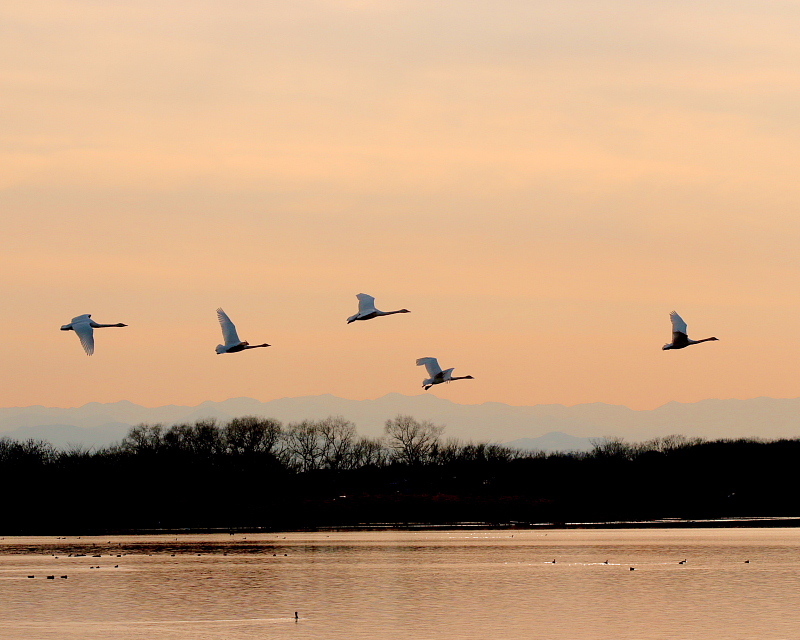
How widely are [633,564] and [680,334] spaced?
14876 millimetres

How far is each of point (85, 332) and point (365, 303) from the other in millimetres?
9817

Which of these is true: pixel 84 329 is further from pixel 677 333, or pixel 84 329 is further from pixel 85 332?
pixel 677 333

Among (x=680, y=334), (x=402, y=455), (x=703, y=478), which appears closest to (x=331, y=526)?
(x=703, y=478)

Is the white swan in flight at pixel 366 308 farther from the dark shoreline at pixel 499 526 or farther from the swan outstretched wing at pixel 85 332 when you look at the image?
the dark shoreline at pixel 499 526

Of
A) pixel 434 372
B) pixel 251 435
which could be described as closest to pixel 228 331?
pixel 434 372

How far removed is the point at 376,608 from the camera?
1623 inches

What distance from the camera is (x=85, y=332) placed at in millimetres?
36656

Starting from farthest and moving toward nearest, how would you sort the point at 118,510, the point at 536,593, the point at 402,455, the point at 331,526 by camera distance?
the point at 402,455 → the point at 118,510 → the point at 331,526 → the point at 536,593

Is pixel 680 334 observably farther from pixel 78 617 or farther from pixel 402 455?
pixel 402 455

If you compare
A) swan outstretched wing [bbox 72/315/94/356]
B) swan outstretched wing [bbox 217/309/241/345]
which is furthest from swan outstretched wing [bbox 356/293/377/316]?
swan outstretched wing [bbox 72/315/94/356]

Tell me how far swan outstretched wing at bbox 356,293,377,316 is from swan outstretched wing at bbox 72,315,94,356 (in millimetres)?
9033

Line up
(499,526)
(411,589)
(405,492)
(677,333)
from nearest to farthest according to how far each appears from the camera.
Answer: (677,333)
(411,589)
(499,526)
(405,492)

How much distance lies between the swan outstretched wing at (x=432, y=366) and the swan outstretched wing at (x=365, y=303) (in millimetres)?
4474

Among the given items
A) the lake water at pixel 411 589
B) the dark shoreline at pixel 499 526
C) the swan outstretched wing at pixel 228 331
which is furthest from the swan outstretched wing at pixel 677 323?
the dark shoreline at pixel 499 526
